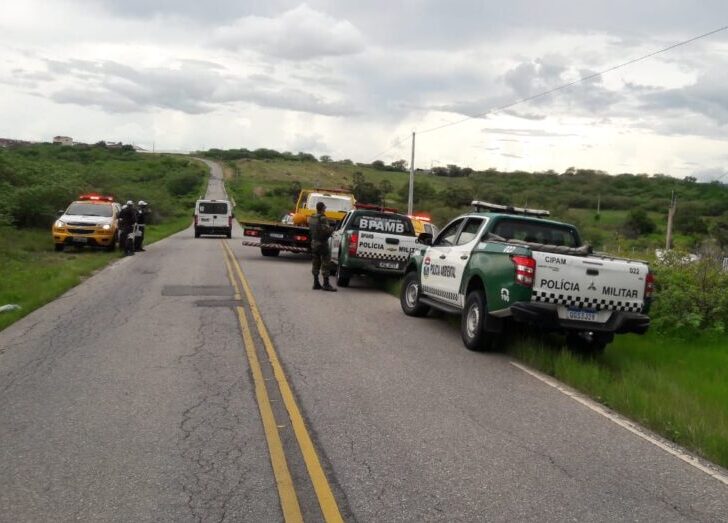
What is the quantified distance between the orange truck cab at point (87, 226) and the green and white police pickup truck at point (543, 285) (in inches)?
642

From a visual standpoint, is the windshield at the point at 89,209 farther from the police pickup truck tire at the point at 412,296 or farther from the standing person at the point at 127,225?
the police pickup truck tire at the point at 412,296

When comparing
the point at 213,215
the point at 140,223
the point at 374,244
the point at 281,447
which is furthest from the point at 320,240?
the point at 213,215

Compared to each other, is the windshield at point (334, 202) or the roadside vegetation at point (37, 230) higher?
the windshield at point (334, 202)

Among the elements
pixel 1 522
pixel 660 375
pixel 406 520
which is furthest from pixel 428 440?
pixel 660 375

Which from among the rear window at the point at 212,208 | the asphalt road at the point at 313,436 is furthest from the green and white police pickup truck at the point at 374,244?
the rear window at the point at 212,208

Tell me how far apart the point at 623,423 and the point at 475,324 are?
131 inches

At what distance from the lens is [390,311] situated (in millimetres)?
13344

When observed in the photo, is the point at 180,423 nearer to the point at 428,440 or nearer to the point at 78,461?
the point at 78,461

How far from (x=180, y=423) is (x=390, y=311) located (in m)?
7.55

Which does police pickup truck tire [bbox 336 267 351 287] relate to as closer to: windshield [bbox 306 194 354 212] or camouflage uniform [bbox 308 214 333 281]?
camouflage uniform [bbox 308 214 333 281]

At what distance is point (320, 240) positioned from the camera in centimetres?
1552

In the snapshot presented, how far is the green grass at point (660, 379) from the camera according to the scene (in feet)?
20.7

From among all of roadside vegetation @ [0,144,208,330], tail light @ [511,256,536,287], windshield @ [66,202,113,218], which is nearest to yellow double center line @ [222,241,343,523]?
tail light @ [511,256,536,287]

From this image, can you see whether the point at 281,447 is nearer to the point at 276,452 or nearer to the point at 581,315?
the point at 276,452
